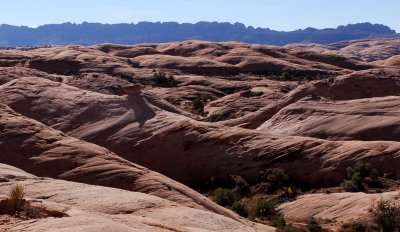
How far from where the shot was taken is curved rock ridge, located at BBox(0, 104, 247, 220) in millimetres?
17594

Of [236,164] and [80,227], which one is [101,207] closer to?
[80,227]

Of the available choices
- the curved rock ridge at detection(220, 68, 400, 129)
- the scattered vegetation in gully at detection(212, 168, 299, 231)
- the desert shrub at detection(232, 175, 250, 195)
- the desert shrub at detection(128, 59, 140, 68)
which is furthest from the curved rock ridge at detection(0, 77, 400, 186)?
the desert shrub at detection(128, 59, 140, 68)

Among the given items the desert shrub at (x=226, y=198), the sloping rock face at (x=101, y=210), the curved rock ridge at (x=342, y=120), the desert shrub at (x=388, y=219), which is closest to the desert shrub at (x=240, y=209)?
the desert shrub at (x=226, y=198)

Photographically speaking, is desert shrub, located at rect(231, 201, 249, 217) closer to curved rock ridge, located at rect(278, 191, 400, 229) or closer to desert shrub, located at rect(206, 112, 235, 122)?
curved rock ridge, located at rect(278, 191, 400, 229)

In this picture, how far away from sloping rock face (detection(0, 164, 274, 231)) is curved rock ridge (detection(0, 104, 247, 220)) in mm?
2905

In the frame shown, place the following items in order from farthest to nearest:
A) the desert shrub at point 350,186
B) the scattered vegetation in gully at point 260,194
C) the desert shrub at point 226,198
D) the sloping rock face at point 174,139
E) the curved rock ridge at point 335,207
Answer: the desert shrub at point 226,198 < the desert shrub at point 350,186 < the scattered vegetation in gully at point 260,194 < the curved rock ridge at point 335,207 < the sloping rock face at point 174,139

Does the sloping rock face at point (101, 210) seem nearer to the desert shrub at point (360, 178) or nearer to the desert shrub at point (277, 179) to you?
the desert shrub at point (360, 178)

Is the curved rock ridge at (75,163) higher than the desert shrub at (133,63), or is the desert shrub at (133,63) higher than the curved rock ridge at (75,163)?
the curved rock ridge at (75,163)

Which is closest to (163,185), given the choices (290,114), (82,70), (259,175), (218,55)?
(259,175)

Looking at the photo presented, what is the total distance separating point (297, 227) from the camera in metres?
17.9

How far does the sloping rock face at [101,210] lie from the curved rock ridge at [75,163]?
2.91 metres

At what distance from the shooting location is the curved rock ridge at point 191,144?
24547mm

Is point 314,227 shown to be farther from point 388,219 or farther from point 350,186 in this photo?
point 350,186

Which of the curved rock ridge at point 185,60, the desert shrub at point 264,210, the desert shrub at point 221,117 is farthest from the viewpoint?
the curved rock ridge at point 185,60
